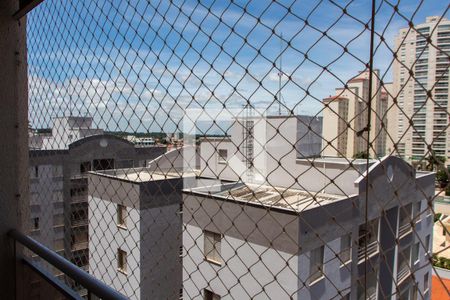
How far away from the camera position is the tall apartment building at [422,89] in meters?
0.53

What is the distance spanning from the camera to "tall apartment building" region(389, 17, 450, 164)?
20.7 inches

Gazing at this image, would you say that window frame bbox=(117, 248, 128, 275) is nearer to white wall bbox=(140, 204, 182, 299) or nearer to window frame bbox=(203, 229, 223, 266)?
white wall bbox=(140, 204, 182, 299)

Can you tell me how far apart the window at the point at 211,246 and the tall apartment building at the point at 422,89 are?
9.66 ft

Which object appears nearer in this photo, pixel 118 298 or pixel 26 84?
pixel 118 298

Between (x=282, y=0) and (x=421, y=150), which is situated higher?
(x=282, y=0)

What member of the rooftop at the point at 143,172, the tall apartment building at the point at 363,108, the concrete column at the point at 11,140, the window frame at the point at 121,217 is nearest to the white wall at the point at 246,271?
the rooftop at the point at 143,172

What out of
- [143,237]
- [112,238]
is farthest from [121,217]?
[112,238]

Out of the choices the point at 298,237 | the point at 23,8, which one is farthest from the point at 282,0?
the point at 298,237

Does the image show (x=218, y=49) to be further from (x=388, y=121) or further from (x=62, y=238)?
(x=62, y=238)

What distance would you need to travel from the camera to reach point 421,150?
559mm

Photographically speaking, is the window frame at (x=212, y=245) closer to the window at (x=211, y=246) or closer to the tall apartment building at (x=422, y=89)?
the window at (x=211, y=246)

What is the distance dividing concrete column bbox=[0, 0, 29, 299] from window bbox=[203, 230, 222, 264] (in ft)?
7.18

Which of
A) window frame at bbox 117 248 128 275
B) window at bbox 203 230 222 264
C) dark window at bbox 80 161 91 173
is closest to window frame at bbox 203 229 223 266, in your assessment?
window at bbox 203 230 222 264

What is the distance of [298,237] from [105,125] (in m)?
1.96
